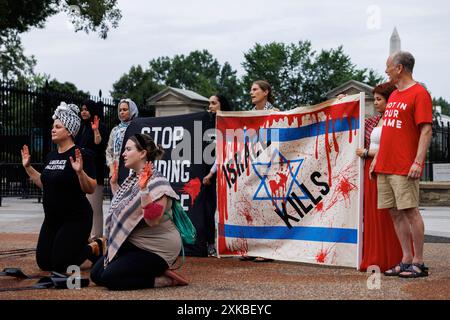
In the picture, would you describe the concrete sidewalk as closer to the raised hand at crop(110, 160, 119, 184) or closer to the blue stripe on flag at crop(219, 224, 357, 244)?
the blue stripe on flag at crop(219, 224, 357, 244)

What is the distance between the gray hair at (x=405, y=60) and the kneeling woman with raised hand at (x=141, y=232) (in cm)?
214

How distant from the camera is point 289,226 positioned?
678 centimetres

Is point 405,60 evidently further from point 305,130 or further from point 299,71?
point 299,71

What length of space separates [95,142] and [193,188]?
1331 mm

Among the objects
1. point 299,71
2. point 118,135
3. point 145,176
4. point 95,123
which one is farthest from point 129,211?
point 299,71

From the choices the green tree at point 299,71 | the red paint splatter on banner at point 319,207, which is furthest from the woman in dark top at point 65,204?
the green tree at point 299,71

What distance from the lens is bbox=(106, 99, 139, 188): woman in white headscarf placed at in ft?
26.1

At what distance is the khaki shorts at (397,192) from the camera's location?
5637mm

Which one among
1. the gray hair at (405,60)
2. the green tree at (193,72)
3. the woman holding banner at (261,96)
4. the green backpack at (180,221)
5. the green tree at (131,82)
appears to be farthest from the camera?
the green tree at (193,72)

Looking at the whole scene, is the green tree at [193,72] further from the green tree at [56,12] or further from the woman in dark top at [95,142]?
the woman in dark top at [95,142]

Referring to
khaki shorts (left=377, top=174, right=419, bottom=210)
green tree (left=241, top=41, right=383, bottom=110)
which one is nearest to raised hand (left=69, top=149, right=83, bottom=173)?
khaki shorts (left=377, top=174, right=419, bottom=210)

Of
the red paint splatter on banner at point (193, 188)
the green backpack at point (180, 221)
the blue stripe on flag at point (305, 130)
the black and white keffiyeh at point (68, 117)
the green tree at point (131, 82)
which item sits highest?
the green tree at point (131, 82)

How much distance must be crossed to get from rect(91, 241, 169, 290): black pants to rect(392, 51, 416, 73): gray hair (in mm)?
2558
